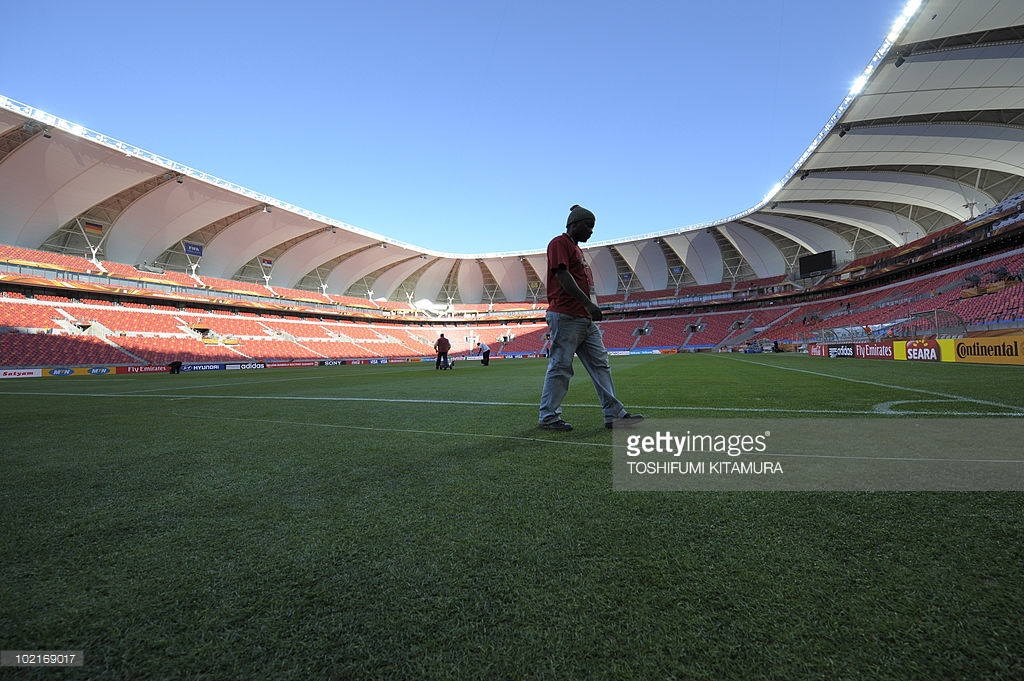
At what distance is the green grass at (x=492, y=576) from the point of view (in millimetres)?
804

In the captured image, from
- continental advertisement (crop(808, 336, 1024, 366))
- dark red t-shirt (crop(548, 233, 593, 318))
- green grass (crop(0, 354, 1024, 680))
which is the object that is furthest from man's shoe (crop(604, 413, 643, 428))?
continental advertisement (crop(808, 336, 1024, 366))

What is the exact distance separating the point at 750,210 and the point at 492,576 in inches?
1733

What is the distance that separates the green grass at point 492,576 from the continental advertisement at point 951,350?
590 inches

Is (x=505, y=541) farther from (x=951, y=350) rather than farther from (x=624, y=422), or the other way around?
(x=951, y=350)

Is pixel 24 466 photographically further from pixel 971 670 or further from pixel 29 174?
pixel 29 174

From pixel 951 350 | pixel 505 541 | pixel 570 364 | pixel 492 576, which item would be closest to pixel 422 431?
pixel 570 364

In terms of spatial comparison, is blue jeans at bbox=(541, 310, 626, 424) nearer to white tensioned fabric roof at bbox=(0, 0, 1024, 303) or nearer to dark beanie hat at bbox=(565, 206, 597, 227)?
dark beanie hat at bbox=(565, 206, 597, 227)

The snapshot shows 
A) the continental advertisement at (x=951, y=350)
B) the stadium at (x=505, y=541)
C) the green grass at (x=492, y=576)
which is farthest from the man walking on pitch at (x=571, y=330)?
the continental advertisement at (x=951, y=350)

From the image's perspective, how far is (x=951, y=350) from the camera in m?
13.5

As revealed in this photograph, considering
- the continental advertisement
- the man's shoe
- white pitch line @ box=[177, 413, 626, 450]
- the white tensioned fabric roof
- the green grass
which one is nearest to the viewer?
the green grass

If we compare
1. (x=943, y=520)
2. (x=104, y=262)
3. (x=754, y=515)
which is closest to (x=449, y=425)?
(x=754, y=515)

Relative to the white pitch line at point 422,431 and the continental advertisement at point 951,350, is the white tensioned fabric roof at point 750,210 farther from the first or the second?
the white pitch line at point 422,431

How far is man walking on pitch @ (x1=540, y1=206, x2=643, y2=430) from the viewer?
10.9 ft

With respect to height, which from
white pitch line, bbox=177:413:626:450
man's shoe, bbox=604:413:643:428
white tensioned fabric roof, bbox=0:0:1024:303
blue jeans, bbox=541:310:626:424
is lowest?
white pitch line, bbox=177:413:626:450
